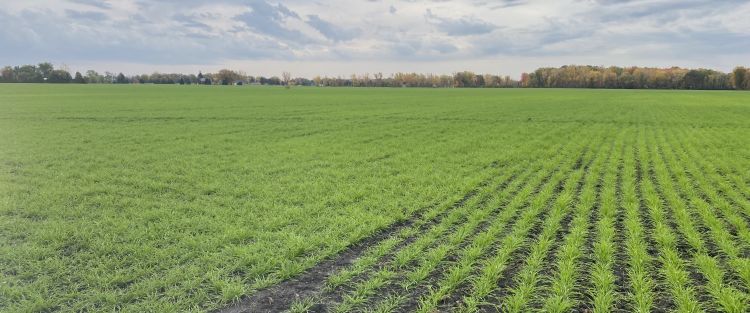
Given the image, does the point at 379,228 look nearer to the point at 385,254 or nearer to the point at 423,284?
the point at 385,254

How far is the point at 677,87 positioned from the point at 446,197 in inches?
6908

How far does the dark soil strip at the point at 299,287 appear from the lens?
5.70m

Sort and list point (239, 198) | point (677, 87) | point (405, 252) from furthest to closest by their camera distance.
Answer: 1. point (677, 87)
2. point (239, 198)
3. point (405, 252)

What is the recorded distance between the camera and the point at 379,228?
8648 mm

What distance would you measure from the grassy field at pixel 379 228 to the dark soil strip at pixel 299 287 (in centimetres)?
8

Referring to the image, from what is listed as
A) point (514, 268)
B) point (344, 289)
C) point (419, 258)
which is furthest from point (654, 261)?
point (344, 289)

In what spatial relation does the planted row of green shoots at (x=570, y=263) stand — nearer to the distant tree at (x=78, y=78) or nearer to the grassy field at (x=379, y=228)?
the grassy field at (x=379, y=228)

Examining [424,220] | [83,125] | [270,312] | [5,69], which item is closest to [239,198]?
[424,220]

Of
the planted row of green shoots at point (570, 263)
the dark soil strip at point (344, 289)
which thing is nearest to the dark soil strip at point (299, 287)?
the dark soil strip at point (344, 289)

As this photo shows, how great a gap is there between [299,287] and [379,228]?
2669mm

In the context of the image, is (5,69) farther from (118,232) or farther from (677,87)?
(677,87)

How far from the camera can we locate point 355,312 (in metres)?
5.57

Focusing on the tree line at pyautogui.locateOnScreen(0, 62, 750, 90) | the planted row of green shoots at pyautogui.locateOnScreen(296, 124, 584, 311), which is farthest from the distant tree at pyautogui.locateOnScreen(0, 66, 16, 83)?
the planted row of green shoots at pyautogui.locateOnScreen(296, 124, 584, 311)

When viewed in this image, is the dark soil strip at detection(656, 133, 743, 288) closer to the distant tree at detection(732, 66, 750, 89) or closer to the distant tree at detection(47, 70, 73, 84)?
the distant tree at detection(47, 70, 73, 84)
